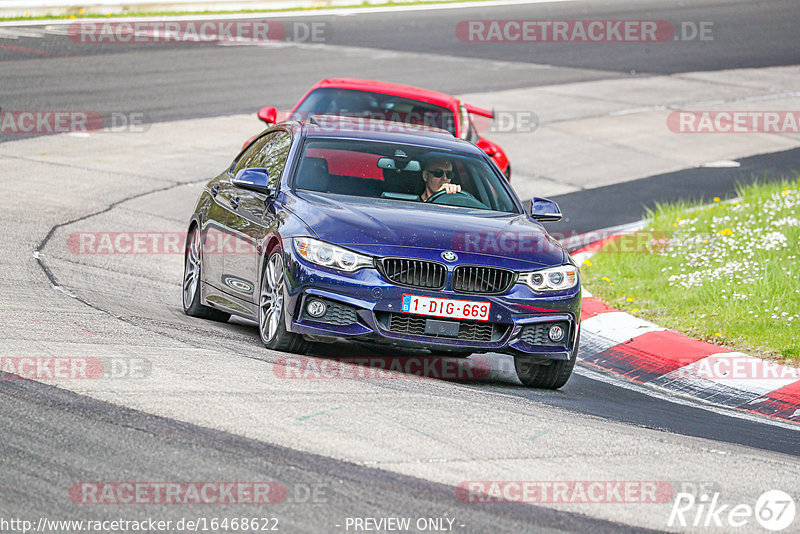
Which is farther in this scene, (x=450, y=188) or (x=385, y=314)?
(x=450, y=188)

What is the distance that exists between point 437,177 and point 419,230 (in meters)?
1.23

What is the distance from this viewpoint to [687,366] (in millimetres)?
9484

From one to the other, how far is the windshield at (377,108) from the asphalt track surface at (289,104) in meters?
2.04

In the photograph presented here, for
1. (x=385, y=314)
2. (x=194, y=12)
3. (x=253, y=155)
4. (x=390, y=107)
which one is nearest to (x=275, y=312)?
(x=385, y=314)

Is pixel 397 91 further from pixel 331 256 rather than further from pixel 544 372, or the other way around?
pixel 331 256

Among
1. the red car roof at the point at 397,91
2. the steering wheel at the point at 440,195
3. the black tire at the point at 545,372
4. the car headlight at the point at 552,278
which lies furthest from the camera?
the red car roof at the point at 397,91

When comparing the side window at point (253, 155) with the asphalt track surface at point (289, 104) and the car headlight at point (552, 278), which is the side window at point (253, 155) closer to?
the asphalt track surface at point (289, 104)

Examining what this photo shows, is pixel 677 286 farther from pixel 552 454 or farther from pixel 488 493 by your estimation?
pixel 488 493

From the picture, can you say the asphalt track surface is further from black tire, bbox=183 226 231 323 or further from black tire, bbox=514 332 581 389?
black tire, bbox=183 226 231 323

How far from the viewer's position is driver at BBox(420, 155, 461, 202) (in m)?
9.29

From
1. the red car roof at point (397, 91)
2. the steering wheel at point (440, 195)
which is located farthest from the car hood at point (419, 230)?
the red car roof at point (397, 91)

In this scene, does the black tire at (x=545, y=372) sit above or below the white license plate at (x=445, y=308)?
below

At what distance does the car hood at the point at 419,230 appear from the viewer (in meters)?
8.06

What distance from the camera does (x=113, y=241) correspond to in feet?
42.7
